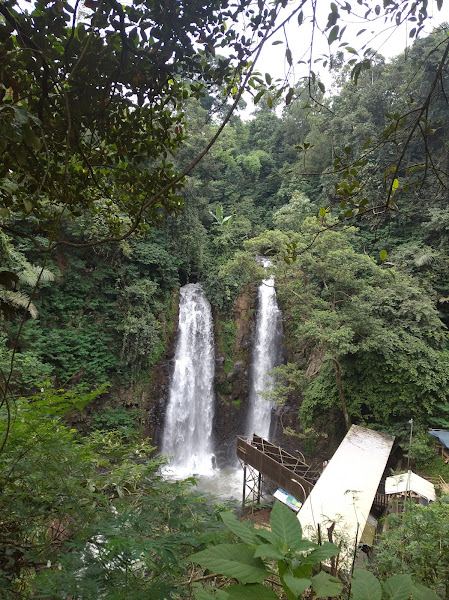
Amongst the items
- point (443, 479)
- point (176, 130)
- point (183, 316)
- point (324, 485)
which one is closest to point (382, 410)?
point (443, 479)

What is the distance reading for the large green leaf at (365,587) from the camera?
934 mm

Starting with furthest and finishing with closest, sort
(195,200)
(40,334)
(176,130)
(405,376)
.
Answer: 1. (195,200)
2. (40,334)
3. (405,376)
4. (176,130)

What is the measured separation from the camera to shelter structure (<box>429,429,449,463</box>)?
8.00m

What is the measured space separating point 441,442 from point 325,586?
353 inches

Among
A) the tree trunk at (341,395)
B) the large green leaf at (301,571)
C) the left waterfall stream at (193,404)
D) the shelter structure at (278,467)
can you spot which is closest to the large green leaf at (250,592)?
A: the large green leaf at (301,571)

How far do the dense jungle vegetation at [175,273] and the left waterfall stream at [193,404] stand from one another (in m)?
0.74

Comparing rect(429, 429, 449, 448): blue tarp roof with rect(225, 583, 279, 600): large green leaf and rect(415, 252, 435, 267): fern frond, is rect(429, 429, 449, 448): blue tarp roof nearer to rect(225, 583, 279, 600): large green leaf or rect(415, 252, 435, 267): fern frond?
rect(415, 252, 435, 267): fern frond

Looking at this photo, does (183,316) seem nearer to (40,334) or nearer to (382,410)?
(40,334)

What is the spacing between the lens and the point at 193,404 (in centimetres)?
1308

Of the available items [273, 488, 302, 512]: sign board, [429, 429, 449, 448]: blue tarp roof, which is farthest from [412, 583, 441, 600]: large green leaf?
[429, 429, 449, 448]: blue tarp roof

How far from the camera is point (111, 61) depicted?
86.5 inches

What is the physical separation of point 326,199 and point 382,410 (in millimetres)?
9961

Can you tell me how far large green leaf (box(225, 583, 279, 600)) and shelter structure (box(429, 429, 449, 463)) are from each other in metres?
8.61

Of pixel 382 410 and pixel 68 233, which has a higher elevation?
pixel 68 233
